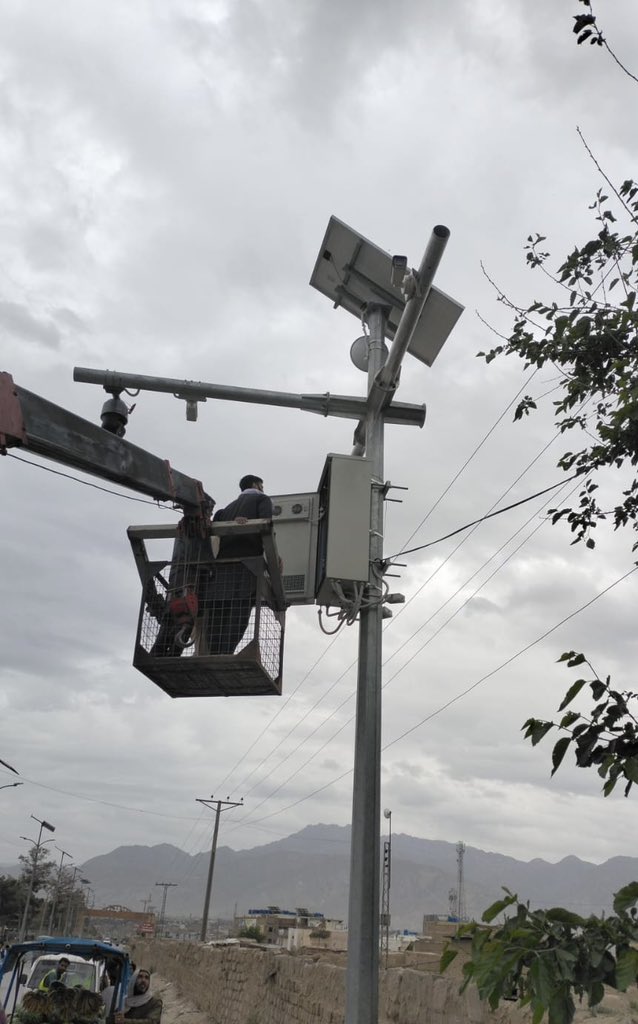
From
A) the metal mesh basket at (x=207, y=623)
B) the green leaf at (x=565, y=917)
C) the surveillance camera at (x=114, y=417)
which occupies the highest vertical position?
the surveillance camera at (x=114, y=417)

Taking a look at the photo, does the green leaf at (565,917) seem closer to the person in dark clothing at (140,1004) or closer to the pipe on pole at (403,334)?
the pipe on pole at (403,334)

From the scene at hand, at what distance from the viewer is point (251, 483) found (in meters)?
8.05

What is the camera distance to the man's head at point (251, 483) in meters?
8.04

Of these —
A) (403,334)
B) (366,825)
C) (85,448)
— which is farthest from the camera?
(403,334)

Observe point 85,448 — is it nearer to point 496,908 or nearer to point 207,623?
point 207,623

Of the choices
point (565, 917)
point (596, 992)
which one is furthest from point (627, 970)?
point (565, 917)

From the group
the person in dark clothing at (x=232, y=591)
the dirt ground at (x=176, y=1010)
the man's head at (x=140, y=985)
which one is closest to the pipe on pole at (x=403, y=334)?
the person in dark clothing at (x=232, y=591)

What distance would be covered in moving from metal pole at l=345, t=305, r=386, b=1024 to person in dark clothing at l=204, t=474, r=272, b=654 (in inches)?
33.6

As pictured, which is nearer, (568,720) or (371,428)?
(568,720)

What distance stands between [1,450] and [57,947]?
7.72 m

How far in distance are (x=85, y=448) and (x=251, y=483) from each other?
1983 mm

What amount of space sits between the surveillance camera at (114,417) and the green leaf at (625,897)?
5.16 meters

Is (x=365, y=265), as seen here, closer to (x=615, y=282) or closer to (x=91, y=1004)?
(x=615, y=282)

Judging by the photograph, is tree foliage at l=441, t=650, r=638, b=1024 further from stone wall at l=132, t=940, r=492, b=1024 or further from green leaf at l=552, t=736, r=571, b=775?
stone wall at l=132, t=940, r=492, b=1024
